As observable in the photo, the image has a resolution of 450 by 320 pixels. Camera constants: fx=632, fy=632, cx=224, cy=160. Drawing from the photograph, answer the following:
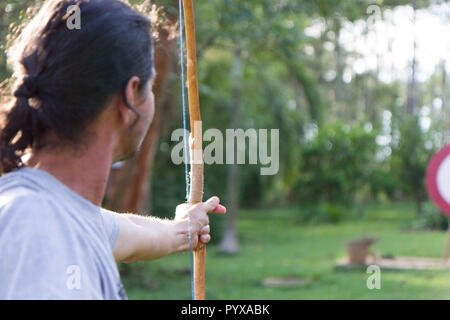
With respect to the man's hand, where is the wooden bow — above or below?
above

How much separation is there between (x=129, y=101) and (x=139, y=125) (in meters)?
0.08

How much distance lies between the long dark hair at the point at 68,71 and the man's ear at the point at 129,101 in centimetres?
1

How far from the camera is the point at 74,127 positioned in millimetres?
1270

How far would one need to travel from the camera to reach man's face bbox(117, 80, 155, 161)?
53.9 inches

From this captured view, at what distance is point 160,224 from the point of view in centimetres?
203

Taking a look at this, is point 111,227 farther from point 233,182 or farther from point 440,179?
point 233,182

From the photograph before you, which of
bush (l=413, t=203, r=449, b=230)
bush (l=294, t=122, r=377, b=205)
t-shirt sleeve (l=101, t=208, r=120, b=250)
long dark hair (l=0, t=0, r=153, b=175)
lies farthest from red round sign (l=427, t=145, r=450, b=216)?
bush (l=294, t=122, r=377, b=205)

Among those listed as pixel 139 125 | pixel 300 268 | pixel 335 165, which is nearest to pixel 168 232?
pixel 139 125

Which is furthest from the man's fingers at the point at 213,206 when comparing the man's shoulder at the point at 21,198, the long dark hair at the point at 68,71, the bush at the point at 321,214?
the bush at the point at 321,214

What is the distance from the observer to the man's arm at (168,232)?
192cm

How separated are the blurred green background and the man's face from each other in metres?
0.54

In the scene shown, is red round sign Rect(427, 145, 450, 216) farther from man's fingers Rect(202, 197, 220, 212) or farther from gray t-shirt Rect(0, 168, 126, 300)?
gray t-shirt Rect(0, 168, 126, 300)
